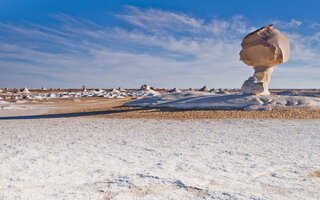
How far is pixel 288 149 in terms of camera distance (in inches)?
197

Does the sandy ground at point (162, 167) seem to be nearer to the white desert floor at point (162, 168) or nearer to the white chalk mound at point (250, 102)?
the white desert floor at point (162, 168)

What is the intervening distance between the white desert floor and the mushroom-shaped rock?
9079 mm

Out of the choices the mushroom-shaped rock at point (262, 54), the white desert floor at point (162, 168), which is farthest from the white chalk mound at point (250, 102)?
the white desert floor at point (162, 168)

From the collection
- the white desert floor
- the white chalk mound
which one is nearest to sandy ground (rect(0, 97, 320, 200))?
the white desert floor

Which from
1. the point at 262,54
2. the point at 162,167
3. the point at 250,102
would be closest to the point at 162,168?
the point at 162,167

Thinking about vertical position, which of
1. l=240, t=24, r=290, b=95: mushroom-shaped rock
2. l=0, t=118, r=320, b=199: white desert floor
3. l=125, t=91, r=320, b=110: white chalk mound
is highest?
l=240, t=24, r=290, b=95: mushroom-shaped rock

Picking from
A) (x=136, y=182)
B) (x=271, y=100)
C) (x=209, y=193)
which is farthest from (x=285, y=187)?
(x=271, y=100)

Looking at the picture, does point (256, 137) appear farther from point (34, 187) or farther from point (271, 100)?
point (271, 100)

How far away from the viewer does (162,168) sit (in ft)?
12.8

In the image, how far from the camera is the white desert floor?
9.91 ft

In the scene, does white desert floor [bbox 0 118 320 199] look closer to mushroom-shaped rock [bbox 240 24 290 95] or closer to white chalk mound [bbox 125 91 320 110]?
white chalk mound [bbox 125 91 320 110]

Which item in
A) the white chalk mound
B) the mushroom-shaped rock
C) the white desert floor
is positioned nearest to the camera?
the white desert floor

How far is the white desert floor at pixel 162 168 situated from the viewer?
3.02 metres

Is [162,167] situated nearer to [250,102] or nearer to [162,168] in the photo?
[162,168]
